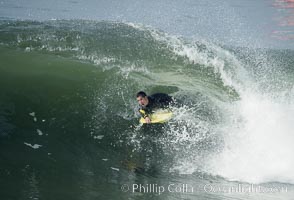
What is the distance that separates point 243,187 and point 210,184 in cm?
61

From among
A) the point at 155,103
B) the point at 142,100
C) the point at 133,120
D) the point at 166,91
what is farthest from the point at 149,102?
the point at 166,91

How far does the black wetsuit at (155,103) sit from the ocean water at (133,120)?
0.57 metres

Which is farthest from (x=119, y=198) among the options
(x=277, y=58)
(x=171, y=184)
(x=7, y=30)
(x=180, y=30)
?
(x=180, y=30)

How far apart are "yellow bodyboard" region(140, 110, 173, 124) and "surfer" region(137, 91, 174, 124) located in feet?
0.33

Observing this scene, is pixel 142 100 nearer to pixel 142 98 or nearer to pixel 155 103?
pixel 142 98

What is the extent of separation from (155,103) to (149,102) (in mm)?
151

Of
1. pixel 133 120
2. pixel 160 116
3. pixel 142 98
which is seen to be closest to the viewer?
pixel 142 98

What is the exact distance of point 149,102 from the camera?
1011 cm

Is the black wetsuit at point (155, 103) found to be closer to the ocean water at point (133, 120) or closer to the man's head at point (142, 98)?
the man's head at point (142, 98)

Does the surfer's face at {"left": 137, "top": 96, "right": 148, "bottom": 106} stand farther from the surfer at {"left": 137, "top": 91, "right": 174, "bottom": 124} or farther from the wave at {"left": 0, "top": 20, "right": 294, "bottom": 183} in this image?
the wave at {"left": 0, "top": 20, "right": 294, "bottom": 183}

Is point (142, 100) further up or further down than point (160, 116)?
further up

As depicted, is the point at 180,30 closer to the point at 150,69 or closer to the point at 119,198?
the point at 150,69

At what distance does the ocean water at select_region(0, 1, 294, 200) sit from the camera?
7.79m

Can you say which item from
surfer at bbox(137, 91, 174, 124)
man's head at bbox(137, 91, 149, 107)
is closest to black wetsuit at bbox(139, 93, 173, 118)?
surfer at bbox(137, 91, 174, 124)
